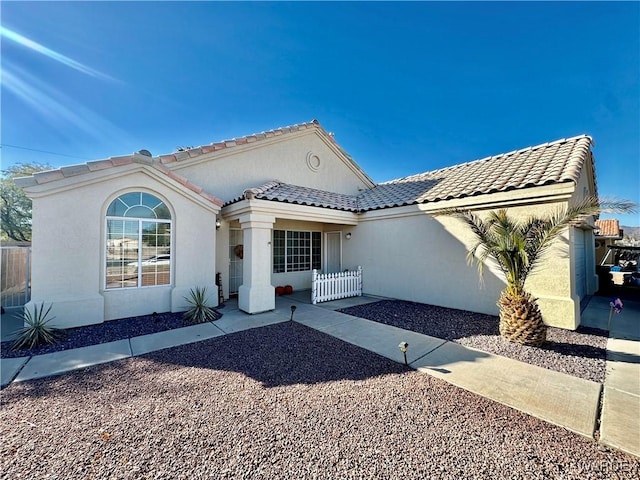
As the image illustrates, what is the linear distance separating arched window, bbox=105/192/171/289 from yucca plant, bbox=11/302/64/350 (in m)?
1.44

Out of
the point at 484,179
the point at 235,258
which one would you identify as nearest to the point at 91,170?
the point at 235,258

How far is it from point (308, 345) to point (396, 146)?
54.3 feet

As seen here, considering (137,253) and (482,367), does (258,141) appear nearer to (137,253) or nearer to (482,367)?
(137,253)

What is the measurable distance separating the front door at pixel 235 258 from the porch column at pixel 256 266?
253 centimetres

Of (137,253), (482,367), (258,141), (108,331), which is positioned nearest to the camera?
(482,367)

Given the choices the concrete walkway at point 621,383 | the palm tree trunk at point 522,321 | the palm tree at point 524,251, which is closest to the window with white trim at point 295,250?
the palm tree at point 524,251

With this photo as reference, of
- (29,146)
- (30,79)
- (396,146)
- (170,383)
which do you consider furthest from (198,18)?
(29,146)

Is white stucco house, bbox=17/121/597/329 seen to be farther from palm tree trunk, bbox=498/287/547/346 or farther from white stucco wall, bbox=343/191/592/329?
palm tree trunk, bbox=498/287/547/346

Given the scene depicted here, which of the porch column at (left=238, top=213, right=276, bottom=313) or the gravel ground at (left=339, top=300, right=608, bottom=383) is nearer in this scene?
the gravel ground at (left=339, top=300, right=608, bottom=383)

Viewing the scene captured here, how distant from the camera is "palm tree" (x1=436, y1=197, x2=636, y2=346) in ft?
19.2

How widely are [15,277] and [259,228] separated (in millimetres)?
9522

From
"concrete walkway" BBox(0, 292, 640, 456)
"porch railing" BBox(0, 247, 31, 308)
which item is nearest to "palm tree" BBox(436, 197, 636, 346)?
"concrete walkway" BBox(0, 292, 640, 456)

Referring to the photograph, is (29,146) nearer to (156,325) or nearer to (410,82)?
(156,325)

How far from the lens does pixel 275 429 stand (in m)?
3.29
